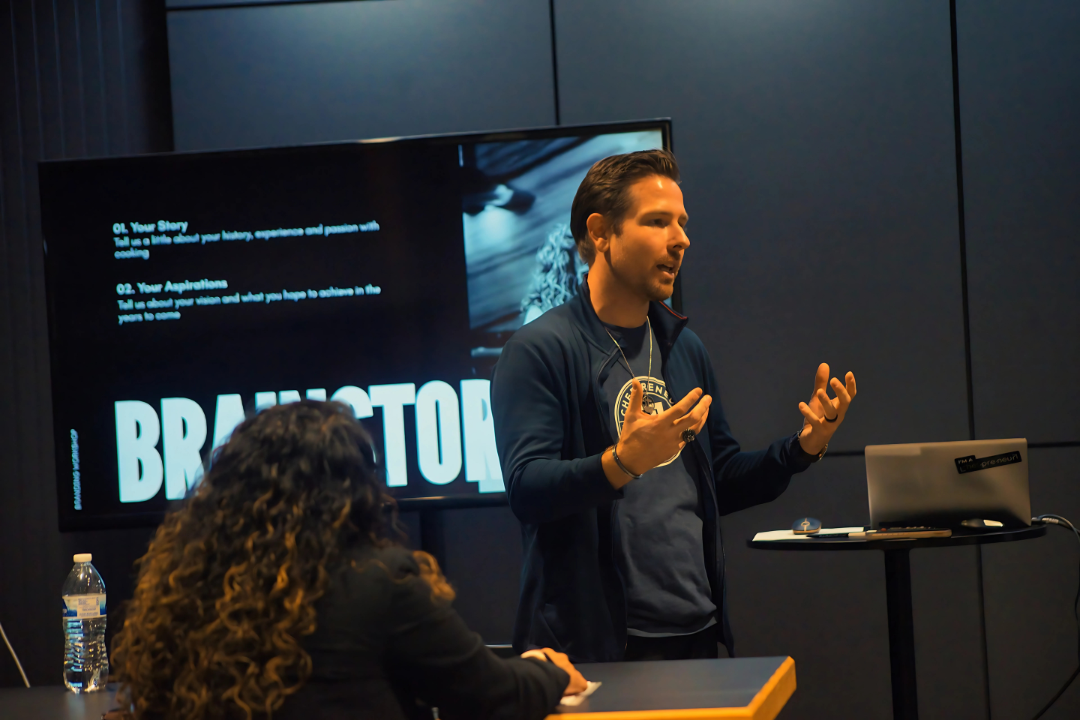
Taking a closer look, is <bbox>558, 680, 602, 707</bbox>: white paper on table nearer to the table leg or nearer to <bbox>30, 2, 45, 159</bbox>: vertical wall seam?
the table leg

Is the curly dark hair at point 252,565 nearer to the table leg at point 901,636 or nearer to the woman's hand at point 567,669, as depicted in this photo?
the woman's hand at point 567,669

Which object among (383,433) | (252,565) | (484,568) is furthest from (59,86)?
(252,565)

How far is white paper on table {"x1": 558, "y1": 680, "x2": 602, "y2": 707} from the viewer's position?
1344mm

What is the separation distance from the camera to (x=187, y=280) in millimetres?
3143

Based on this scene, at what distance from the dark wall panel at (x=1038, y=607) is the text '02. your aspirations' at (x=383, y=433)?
70.7 inches

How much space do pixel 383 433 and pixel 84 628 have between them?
106 cm

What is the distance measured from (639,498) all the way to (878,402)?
168 cm

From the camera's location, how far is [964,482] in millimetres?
2004

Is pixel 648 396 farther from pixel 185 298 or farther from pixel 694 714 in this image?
pixel 185 298

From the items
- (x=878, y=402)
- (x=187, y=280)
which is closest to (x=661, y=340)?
(x=878, y=402)

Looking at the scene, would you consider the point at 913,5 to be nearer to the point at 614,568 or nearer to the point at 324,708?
the point at 614,568

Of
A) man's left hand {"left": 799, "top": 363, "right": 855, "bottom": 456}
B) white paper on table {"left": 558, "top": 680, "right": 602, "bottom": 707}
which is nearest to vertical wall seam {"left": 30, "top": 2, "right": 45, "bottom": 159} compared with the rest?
man's left hand {"left": 799, "top": 363, "right": 855, "bottom": 456}

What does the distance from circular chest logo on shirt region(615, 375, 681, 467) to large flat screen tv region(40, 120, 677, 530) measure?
109 centimetres

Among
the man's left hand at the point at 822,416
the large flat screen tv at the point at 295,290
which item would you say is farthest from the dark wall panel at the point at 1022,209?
the man's left hand at the point at 822,416
